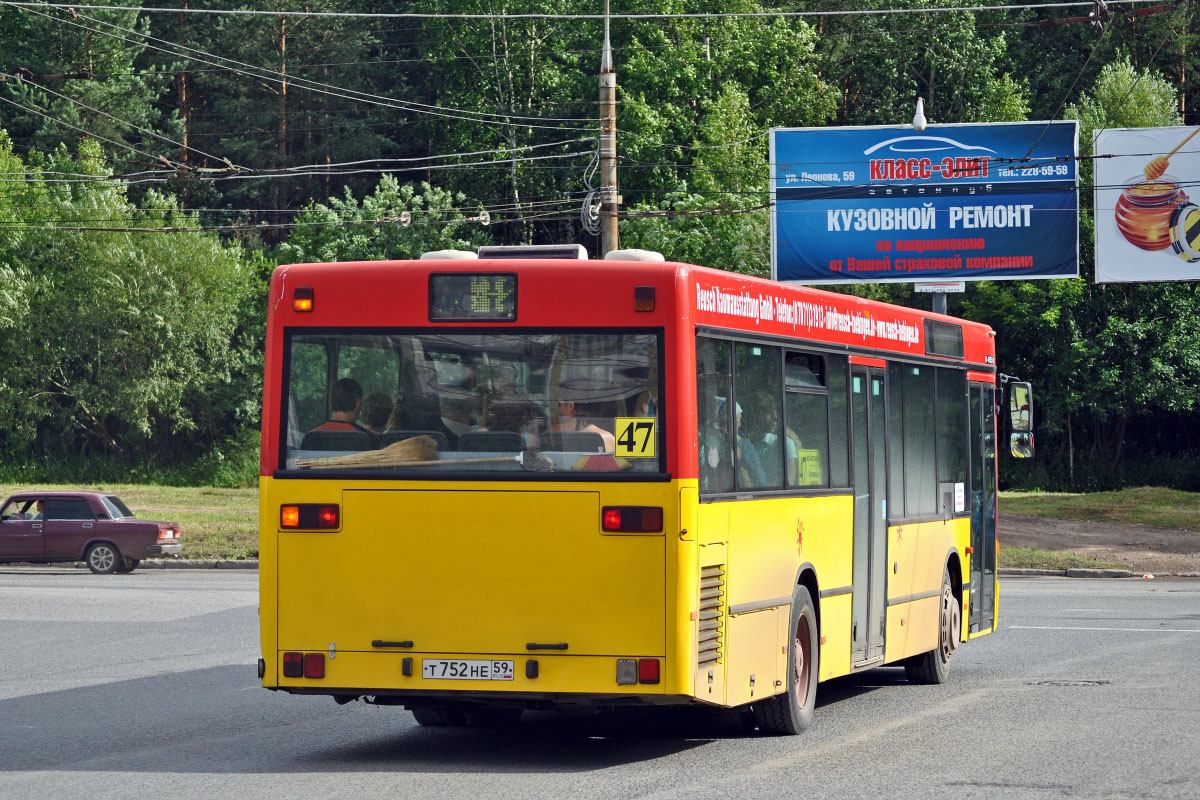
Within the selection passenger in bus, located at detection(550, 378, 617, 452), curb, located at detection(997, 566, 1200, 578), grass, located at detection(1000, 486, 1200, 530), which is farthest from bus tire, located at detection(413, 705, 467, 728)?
grass, located at detection(1000, 486, 1200, 530)

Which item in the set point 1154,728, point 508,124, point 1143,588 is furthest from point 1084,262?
point 1154,728

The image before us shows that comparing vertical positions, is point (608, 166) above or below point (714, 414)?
above

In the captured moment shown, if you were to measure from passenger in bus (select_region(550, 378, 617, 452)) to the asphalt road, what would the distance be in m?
1.89

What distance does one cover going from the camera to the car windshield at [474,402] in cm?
945

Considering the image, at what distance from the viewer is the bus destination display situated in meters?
9.70

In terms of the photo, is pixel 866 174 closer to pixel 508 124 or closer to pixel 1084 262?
pixel 1084 262

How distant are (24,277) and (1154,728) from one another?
55848 millimetres

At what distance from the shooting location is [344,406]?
9.77 m

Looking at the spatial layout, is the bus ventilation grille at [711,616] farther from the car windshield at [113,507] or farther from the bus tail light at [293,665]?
the car windshield at [113,507]

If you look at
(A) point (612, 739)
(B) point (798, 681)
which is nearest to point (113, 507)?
(A) point (612, 739)

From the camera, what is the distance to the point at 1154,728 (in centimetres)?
1127

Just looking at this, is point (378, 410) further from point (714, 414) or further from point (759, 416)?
point (759, 416)

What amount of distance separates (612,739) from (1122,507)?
31.6 m

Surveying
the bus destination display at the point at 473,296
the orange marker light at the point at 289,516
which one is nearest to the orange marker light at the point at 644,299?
the bus destination display at the point at 473,296
